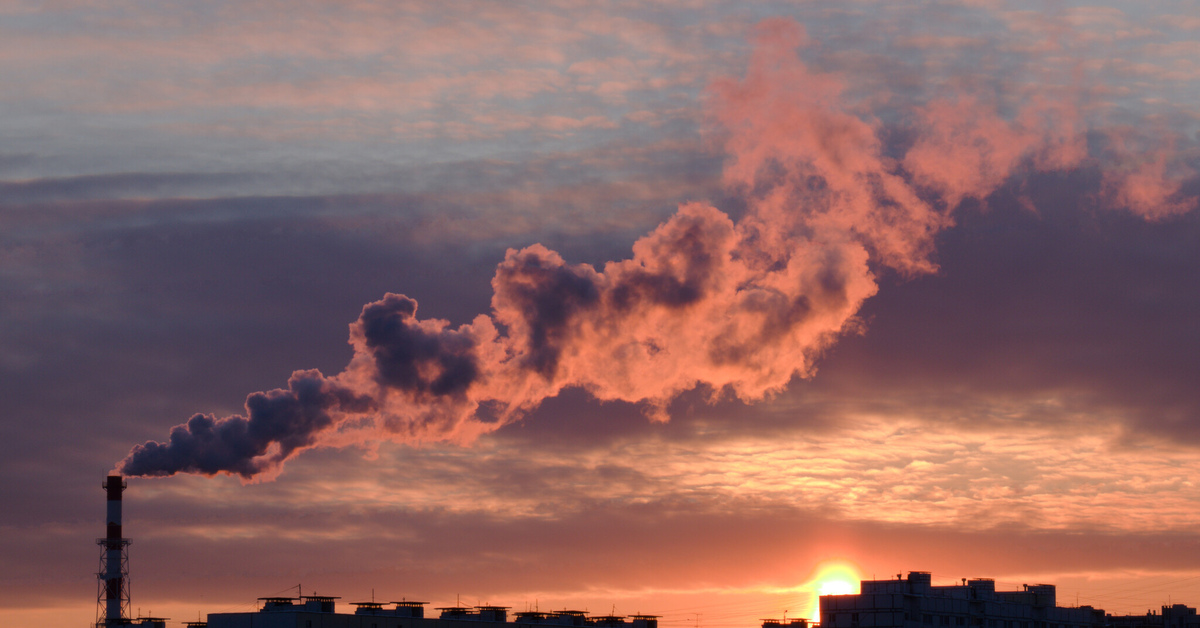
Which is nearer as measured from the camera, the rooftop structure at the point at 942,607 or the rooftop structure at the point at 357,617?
the rooftop structure at the point at 357,617

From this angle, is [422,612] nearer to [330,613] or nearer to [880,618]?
[330,613]

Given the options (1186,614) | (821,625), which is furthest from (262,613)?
(1186,614)

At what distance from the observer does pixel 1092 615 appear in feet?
619

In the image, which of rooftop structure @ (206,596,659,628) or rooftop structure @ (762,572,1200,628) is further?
rooftop structure @ (762,572,1200,628)

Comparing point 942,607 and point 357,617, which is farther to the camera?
point 942,607

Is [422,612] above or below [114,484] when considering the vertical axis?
below

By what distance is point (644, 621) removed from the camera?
15312 centimetres

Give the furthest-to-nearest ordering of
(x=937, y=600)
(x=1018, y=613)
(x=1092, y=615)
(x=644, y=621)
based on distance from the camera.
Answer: (x=1092, y=615)
(x=1018, y=613)
(x=937, y=600)
(x=644, y=621)

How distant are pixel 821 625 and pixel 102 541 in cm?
7714

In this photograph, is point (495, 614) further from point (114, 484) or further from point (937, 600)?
point (937, 600)

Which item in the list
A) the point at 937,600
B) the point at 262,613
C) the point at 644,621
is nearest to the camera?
the point at 262,613

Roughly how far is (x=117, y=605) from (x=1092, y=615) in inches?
4683

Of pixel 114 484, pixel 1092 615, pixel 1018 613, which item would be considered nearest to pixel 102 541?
pixel 114 484

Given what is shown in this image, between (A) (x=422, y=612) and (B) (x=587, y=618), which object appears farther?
(B) (x=587, y=618)
